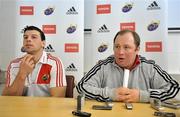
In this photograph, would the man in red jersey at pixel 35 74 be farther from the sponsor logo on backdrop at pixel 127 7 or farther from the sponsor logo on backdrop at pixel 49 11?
the sponsor logo on backdrop at pixel 127 7

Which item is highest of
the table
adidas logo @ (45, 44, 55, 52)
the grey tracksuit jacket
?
adidas logo @ (45, 44, 55, 52)

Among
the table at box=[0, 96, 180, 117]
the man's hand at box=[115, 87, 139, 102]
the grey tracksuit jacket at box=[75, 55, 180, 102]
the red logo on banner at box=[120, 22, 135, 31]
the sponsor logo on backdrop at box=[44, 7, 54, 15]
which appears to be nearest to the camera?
the table at box=[0, 96, 180, 117]

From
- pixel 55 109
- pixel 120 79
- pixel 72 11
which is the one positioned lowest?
pixel 55 109

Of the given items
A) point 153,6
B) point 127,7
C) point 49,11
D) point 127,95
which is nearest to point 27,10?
point 49,11

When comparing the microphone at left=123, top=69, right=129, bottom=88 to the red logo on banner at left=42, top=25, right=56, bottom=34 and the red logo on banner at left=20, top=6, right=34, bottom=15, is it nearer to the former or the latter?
the red logo on banner at left=42, top=25, right=56, bottom=34

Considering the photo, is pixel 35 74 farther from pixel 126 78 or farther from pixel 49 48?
pixel 126 78

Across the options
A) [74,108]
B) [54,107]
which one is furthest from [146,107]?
[54,107]

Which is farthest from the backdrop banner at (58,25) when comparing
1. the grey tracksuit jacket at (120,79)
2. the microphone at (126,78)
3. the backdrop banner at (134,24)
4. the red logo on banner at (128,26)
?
the microphone at (126,78)

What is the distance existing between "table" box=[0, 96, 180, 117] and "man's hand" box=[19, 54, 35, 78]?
2.09 ft

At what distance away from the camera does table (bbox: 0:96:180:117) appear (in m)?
1.36

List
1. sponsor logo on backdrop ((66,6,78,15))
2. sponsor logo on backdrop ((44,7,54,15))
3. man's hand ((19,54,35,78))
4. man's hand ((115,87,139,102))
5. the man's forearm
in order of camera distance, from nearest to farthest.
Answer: man's hand ((115,87,139,102)) → the man's forearm → man's hand ((19,54,35,78)) → sponsor logo on backdrop ((66,6,78,15)) → sponsor logo on backdrop ((44,7,54,15))

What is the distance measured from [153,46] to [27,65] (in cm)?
153

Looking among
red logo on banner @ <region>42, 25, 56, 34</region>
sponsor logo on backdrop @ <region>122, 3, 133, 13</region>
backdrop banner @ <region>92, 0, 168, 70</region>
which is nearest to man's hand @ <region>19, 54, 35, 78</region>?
red logo on banner @ <region>42, 25, 56, 34</region>

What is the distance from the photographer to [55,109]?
1.48 meters
